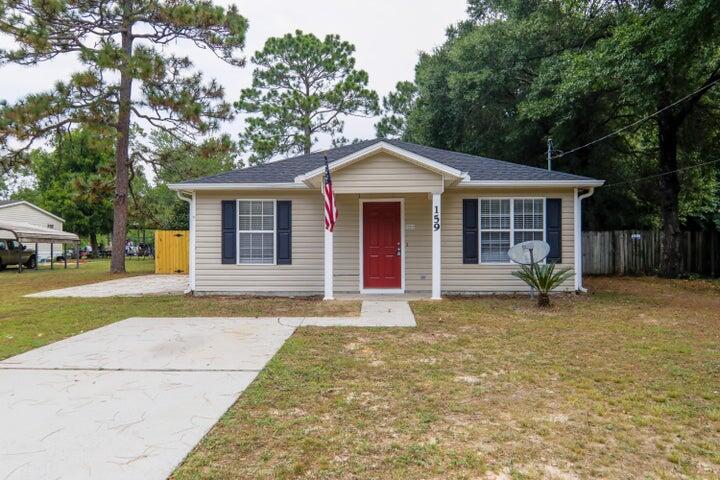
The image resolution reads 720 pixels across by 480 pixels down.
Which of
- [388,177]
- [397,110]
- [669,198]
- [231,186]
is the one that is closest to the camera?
[388,177]

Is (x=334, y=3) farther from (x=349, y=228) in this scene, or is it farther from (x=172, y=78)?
(x=349, y=228)

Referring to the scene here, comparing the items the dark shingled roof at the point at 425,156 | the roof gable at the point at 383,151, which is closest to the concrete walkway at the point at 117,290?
the dark shingled roof at the point at 425,156

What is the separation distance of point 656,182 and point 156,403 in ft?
55.4

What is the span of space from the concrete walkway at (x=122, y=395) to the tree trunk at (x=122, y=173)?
36.5 ft

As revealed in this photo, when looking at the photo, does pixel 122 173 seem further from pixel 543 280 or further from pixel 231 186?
pixel 543 280

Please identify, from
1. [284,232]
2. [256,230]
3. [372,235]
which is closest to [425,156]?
[372,235]

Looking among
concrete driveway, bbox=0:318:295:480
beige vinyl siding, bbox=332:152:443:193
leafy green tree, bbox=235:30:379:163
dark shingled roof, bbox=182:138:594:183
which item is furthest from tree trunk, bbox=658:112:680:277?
leafy green tree, bbox=235:30:379:163

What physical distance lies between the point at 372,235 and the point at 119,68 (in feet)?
33.6

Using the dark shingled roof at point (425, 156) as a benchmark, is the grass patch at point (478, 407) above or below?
below

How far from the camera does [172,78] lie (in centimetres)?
1513

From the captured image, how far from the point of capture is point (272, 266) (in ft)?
31.9

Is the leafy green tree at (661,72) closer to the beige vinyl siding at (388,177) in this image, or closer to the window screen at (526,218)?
the window screen at (526,218)

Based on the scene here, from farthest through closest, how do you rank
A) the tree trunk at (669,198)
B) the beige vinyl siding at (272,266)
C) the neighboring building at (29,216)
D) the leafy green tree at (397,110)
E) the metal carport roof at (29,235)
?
1. the neighboring building at (29,216)
2. the leafy green tree at (397,110)
3. the metal carport roof at (29,235)
4. the tree trunk at (669,198)
5. the beige vinyl siding at (272,266)

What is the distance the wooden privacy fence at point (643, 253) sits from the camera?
14.0 m
